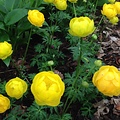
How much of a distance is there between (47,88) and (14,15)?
42.6 inches

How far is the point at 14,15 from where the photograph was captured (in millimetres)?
2260

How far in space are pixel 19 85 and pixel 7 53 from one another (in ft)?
0.92

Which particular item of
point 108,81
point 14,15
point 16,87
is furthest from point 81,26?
point 14,15

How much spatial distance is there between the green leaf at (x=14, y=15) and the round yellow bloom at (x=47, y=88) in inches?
39.2

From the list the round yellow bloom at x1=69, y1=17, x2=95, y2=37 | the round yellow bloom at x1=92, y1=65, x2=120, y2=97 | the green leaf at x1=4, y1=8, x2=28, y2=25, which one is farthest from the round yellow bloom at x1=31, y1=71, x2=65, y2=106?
the green leaf at x1=4, y1=8, x2=28, y2=25

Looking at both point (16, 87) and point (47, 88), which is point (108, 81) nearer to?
point (47, 88)

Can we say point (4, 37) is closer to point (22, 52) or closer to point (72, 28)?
point (22, 52)

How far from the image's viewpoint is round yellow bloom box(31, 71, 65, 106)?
1.29m

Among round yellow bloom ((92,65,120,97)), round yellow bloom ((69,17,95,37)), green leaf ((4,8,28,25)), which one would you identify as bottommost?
green leaf ((4,8,28,25))

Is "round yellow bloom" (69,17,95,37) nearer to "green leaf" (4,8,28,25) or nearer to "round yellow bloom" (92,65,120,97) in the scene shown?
"round yellow bloom" (92,65,120,97)

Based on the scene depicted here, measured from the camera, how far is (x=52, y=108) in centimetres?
181

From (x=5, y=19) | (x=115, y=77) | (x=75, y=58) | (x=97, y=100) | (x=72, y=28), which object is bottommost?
(x=97, y=100)

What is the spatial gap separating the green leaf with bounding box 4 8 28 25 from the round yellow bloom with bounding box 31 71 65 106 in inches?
39.2

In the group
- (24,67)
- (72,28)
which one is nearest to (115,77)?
(72,28)
